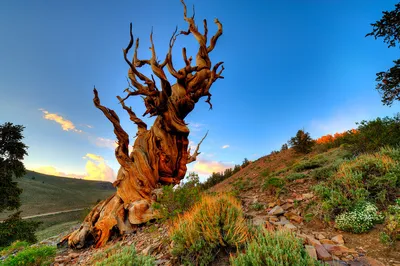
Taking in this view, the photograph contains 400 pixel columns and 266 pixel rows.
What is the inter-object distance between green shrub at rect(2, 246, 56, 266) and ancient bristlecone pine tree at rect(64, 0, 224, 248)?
1.49 meters

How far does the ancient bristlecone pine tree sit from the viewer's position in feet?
22.3

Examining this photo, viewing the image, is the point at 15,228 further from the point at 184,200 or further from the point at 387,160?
the point at 387,160

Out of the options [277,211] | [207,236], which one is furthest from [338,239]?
[207,236]

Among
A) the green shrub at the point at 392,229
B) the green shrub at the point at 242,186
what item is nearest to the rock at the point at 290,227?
the green shrub at the point at 392,229

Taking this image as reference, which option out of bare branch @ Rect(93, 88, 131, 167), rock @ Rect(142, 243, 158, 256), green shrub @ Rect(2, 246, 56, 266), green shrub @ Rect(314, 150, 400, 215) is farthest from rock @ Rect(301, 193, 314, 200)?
green shrub @ Rect(2, 246, 56, 266)

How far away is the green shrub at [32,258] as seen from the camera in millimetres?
4828

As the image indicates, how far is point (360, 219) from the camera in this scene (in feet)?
12.1

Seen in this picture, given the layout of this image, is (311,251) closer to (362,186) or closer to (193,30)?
(362,186)

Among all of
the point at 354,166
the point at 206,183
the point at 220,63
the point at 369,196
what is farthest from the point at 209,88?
the point at 206,183

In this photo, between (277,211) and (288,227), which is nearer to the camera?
(288,227)

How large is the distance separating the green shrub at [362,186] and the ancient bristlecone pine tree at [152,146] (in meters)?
5.08

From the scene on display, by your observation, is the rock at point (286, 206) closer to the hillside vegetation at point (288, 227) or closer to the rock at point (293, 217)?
the hillside vegetation at point (288, 227)

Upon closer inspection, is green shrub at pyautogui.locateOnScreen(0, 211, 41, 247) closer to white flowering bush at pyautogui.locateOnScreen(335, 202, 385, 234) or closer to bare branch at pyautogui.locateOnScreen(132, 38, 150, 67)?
bare branch at pyautogui.locateOnScreen(132, 38, 150, 67)

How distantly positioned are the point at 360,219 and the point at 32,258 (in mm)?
7523
